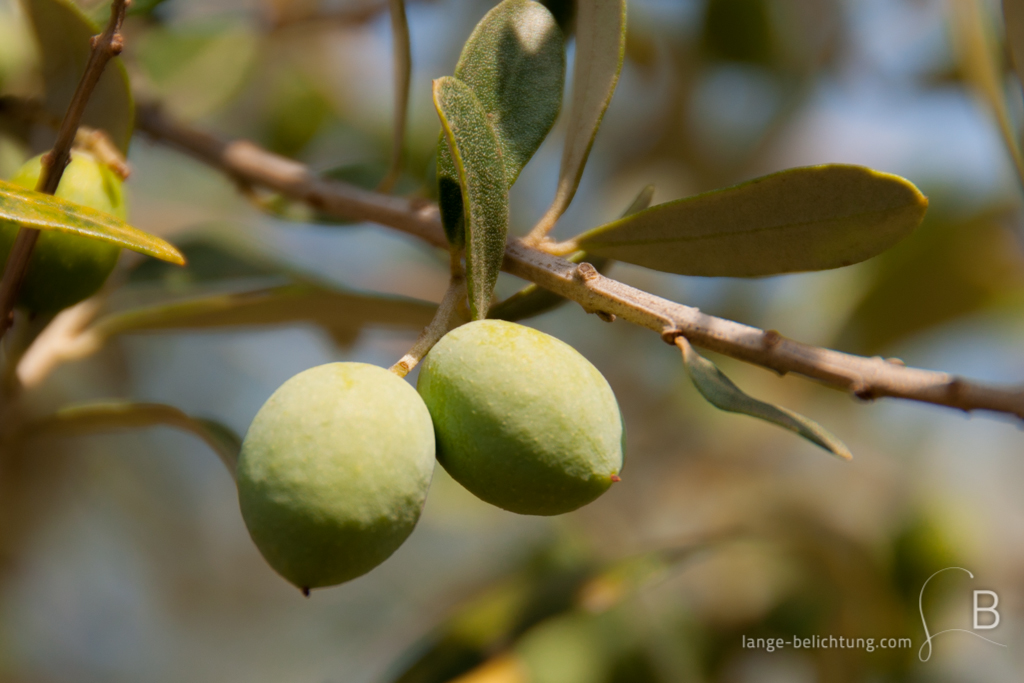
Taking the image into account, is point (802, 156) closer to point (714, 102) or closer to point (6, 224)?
point (714, 102)

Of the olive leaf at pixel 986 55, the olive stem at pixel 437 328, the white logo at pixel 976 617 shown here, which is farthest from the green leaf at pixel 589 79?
the white logo at pixel 976 617

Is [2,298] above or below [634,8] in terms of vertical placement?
below

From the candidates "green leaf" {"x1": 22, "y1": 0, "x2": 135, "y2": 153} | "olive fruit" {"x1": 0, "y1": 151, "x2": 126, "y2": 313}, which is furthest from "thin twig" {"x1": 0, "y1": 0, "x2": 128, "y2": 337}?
"green leaf" {"x1": 22, "y1": 0, "x2": 135, "y2": 153}

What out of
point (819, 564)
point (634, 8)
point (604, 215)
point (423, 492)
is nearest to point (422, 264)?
point (604, 215)

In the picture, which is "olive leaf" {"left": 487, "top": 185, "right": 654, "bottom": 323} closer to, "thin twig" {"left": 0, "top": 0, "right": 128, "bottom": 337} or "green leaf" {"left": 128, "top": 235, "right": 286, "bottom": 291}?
"thin twig" {"left": 0, "top": 0, "right": 128, "bottom": 337}

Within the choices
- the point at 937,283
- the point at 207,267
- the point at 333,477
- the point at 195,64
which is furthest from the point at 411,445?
the point at 937,283

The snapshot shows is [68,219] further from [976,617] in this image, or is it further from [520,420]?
[976,617]

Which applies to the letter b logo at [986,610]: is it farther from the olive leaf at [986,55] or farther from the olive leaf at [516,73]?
the olive leaf at [516,73]
